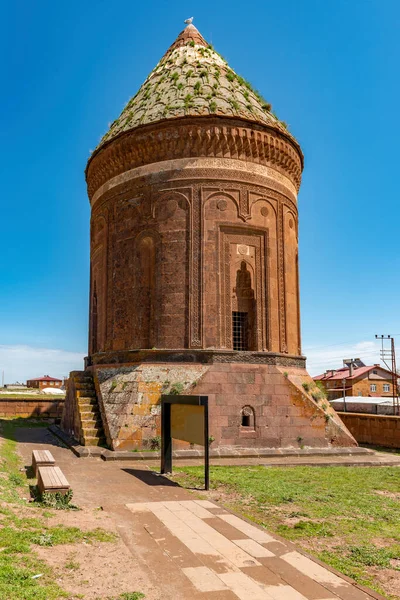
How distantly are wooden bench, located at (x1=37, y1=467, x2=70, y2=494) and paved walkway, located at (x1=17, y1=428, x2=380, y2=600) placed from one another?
0.44 meters

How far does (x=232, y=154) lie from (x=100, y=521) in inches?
522

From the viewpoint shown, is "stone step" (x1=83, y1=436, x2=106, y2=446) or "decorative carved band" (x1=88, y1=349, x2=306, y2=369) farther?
"decorative carved band" (x1=88, y1=349, x2=306, y2=369)

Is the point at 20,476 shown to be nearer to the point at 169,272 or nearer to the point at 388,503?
the point at 388,503

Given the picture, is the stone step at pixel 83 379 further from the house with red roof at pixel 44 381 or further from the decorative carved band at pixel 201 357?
the house with red roof at pixel 44 381

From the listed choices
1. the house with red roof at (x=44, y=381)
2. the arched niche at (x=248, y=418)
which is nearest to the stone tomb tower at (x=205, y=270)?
the arched niche at (x=248, y=418)

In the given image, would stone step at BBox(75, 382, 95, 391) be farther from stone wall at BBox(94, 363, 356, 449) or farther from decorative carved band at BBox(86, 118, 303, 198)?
decorative carved band at BBox(86, 118, 303, 198)

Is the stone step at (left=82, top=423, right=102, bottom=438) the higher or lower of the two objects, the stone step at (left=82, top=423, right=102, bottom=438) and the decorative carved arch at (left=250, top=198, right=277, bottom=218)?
the lower

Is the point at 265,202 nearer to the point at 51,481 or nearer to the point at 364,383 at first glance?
the point at 51,481

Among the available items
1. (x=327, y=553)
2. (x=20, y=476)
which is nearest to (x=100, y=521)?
(x=327, y=553)

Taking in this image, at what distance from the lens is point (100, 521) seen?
290 inches

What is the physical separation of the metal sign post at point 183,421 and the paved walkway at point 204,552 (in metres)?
1.20

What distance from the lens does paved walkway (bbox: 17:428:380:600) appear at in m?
5.13

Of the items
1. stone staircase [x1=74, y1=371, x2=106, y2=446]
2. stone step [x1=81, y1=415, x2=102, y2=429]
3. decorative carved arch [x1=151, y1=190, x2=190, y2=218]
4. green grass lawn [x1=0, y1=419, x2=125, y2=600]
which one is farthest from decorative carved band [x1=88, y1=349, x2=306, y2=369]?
green grass lawn [x1=0, y1=419, x2=125, y2=600]

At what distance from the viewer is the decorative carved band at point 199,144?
17.5 meters
